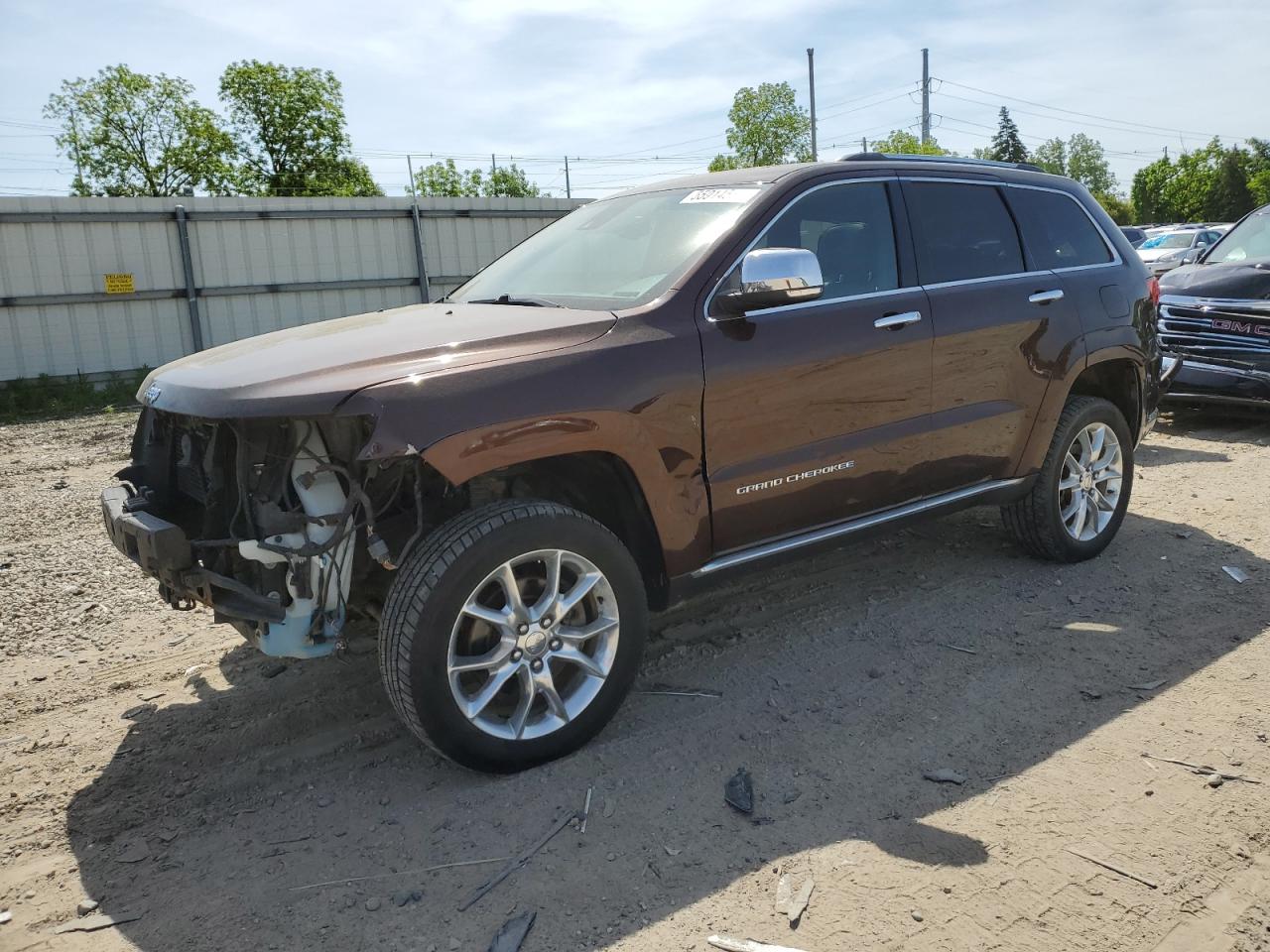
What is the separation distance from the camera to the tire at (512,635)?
2.91 meters

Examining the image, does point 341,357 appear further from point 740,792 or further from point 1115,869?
point 1115,869

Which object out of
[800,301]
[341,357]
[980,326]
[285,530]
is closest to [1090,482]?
[980,326]

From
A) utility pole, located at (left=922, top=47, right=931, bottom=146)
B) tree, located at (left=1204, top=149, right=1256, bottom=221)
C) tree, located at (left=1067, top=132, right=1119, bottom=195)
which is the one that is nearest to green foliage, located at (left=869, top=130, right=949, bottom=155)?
utility pole, located at (left=922, top=47, right=931, bottom=146)

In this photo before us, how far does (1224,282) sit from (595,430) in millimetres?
7764

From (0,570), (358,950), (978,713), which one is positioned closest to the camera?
(358,950)

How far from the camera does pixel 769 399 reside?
11.8ft

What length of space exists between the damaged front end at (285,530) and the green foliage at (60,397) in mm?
10284

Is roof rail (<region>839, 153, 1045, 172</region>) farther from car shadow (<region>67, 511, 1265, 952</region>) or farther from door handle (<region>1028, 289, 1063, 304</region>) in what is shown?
car shadow (<region>67, 511, 1265, 952</region>)

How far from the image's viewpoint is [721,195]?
3.96m

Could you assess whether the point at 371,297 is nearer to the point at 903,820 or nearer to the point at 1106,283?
the point at 1106,283

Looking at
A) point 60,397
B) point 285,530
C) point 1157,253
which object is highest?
point 1157,253

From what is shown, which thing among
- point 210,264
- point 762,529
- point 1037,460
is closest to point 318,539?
point 762,529

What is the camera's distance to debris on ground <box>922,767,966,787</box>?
3107 mm

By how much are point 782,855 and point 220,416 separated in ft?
6.92
